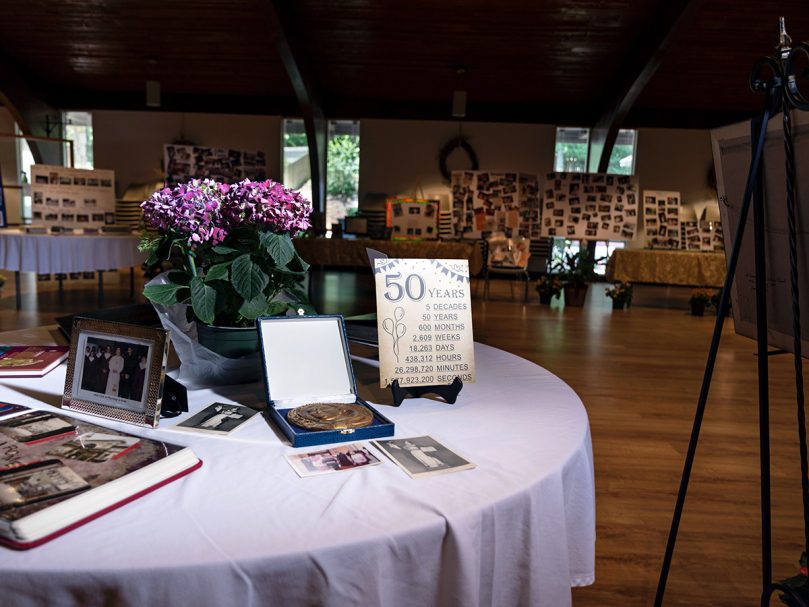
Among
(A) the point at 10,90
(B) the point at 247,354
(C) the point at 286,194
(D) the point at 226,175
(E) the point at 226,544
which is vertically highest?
(A) the point at 10,90

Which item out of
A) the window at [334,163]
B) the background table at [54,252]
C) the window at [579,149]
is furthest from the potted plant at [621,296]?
the background table at [54,252]

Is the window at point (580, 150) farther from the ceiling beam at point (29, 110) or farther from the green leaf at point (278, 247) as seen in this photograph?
the green leaf at point (278, 247)

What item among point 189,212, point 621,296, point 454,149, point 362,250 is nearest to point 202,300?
Result: point 189,212

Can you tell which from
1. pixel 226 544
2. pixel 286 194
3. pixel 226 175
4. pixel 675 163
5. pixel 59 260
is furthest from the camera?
pixel 675 163

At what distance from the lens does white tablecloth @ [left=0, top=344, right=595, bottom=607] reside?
0.61 m

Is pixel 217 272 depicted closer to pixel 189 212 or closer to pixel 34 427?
pixel 189 212

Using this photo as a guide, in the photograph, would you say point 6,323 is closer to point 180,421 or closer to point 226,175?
point 226,175

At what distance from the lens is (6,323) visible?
16.9 ft

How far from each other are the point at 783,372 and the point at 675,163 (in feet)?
22.7

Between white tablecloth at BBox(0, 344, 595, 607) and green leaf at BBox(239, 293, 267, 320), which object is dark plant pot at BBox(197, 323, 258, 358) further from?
white tablecloth at BBox(0, 344, 595, 607)

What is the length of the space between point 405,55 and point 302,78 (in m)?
1.46

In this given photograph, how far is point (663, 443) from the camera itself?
9.57 ft

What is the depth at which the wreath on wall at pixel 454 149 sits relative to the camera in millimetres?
10672

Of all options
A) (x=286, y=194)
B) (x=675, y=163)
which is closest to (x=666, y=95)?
(x=675, y=163)
